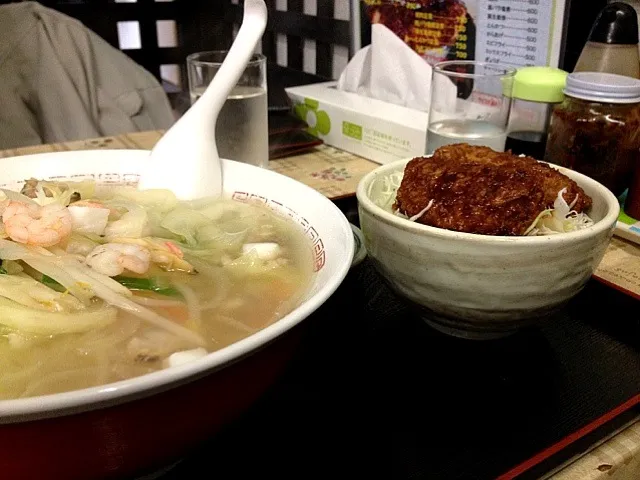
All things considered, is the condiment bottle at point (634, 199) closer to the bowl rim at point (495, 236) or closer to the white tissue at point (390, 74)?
the bowl rim at point (495, 236)

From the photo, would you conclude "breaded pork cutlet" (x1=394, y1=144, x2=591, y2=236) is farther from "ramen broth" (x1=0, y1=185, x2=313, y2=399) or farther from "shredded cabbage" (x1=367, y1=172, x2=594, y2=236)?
"ramen broth" (x1=0, y1=185, x2=313, y2=399)

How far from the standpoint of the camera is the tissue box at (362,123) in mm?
1343

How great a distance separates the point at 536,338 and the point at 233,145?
32.0 inches

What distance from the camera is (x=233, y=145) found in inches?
51.8

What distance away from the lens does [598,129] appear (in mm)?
1037

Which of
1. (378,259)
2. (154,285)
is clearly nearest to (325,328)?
(378,259)

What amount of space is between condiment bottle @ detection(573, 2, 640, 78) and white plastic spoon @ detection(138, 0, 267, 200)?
2.13 feet

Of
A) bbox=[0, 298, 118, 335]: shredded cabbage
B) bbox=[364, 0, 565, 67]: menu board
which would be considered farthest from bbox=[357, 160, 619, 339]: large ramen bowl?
bbox=[364, 0, 565, 67]: menu board

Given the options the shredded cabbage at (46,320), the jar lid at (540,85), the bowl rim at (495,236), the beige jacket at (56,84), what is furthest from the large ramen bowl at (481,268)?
the beige jacket at (56,84)

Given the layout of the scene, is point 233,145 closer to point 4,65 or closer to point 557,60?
point 557,60

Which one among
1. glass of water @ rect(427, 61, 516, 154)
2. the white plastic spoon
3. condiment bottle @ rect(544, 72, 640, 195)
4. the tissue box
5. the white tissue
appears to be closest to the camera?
the white plastic spoon

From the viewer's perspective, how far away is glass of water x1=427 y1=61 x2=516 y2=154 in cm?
123

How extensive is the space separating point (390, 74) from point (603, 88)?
26.6 inches

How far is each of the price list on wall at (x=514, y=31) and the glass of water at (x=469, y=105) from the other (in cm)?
12
